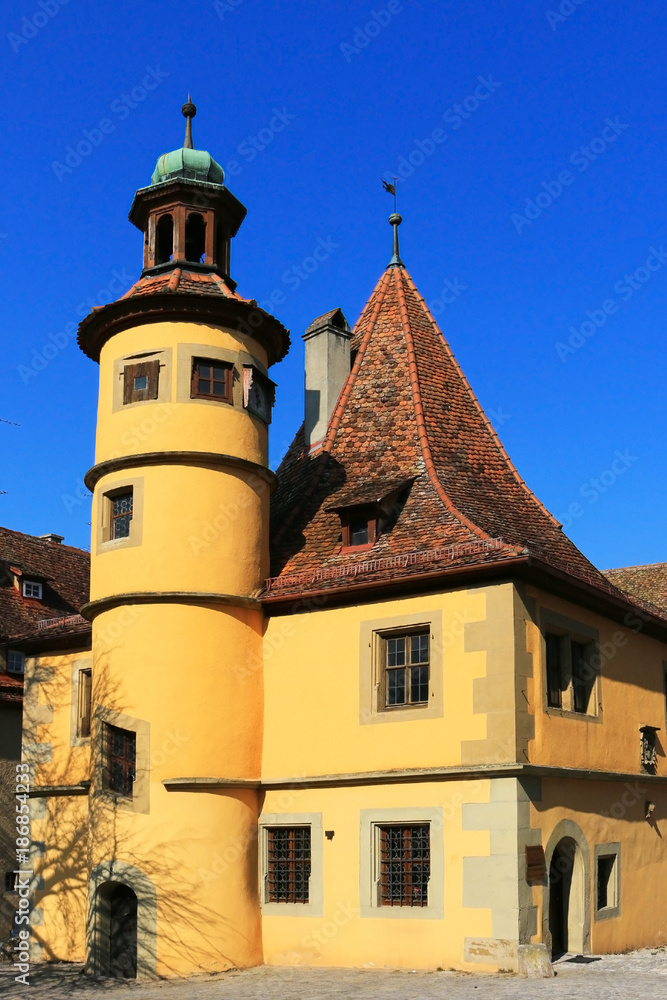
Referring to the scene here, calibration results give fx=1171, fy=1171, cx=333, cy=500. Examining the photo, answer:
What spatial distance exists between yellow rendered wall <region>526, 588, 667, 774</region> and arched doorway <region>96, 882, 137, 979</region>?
643 cm

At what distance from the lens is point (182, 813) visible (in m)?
17.1

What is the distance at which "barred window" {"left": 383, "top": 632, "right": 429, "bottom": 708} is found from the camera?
16.8 meters

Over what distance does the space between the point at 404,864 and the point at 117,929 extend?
4.49m

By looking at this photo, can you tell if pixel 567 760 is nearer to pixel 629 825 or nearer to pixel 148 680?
pixel 629 825

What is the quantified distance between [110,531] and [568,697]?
7.62 metres

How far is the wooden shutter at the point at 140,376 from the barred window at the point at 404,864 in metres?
7.66

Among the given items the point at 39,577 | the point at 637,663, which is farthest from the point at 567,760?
the point at 39,577

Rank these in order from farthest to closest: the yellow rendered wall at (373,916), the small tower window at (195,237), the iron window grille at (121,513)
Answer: the small tower window at (195,237) < the iron window grille at (121,513) < the yellow rendered wall at (373,916)

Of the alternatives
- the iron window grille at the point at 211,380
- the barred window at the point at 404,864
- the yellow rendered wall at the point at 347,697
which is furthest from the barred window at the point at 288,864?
the iron window grille at the point at 211,380

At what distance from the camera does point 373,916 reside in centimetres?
1639

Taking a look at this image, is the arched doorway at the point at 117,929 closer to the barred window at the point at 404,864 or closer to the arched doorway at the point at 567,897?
the barred window at the point at 404,864

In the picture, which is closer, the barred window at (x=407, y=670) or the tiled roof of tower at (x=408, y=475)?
the barred window at (x=407, y=670)

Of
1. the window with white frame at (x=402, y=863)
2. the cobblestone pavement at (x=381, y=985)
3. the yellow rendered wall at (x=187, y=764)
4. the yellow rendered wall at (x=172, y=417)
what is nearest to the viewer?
the cobblestone pavement at (x=381, y=985)

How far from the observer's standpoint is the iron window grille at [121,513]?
18.6 m
